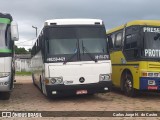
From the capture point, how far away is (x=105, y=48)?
48.1 ft

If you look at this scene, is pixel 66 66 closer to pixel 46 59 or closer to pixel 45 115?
pixel 46 59

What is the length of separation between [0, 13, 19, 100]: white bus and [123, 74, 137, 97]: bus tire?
16.5 ft

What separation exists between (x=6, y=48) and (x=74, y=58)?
252 centimetres

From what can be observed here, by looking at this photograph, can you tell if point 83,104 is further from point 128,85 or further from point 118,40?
point 118,40

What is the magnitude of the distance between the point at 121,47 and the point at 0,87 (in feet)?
20.3

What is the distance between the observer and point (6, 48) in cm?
1400

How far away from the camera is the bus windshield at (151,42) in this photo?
14852 mm

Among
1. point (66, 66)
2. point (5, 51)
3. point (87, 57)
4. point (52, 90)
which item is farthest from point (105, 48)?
point (5, 51)

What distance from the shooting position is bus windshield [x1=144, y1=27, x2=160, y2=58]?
14.9 m

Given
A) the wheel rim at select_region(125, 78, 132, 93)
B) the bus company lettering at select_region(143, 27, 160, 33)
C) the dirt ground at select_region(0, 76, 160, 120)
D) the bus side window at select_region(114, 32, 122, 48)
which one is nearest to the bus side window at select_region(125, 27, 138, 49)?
the bus company lettering at select_region(143, 27, 160, 33)

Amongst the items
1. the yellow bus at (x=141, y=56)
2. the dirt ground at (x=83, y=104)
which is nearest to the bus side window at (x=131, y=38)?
the yellow bus at (x=141, y=56)

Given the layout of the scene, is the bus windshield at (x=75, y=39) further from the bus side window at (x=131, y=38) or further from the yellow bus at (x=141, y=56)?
the bus side window at (x=131, y=38)

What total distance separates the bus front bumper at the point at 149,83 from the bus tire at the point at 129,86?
3.41ft

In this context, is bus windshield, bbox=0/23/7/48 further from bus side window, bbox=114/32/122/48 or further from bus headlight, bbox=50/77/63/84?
bus side window, bbox=114/32/122/48
